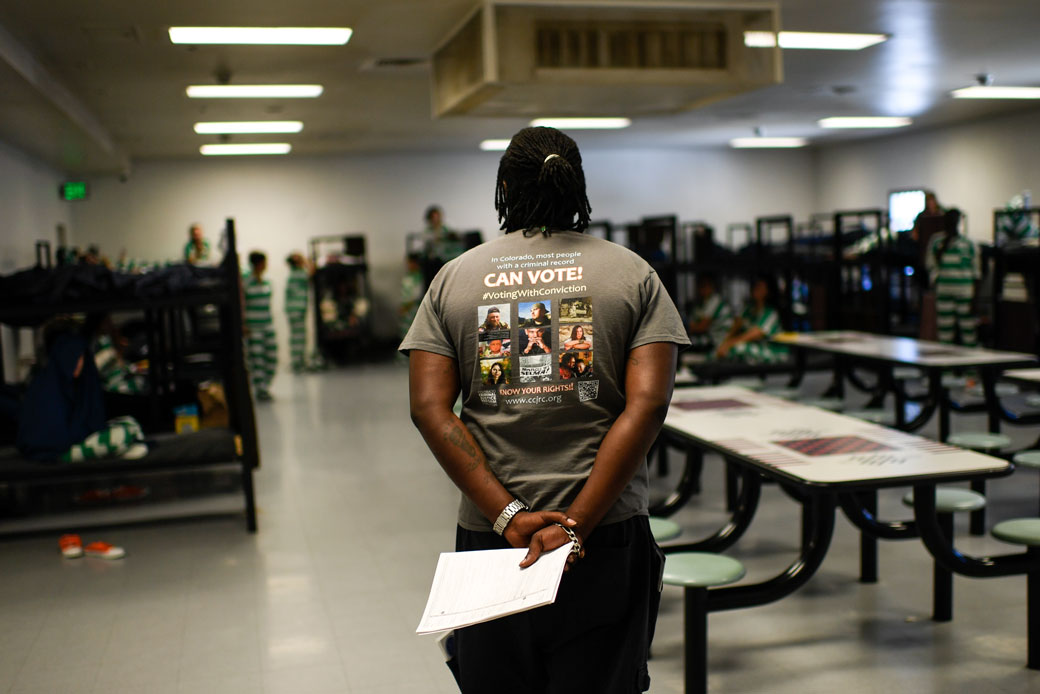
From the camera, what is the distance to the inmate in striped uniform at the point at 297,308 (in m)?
12.6

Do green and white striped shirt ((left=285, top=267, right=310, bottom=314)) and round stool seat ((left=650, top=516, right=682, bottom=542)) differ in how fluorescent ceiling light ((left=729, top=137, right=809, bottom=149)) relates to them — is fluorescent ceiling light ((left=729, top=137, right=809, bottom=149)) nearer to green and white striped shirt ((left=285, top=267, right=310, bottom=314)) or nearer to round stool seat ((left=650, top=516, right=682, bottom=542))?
green and white striped shirt ((left=285, top=267, right=310, bottom=314))

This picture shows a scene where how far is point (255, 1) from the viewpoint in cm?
552

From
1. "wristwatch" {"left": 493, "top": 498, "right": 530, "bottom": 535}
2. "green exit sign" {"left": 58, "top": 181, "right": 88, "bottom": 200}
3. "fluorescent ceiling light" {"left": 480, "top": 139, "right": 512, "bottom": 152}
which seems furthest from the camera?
"fluorescent ceiling light" {"left": 480, "top": 139, "right": 512, "bottom": 152}

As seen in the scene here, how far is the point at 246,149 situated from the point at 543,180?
12037 millimetres

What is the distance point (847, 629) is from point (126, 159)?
1184cm

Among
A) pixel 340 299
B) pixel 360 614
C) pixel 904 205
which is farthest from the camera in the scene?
pixel 904 205

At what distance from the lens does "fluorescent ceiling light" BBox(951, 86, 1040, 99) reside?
1007cm

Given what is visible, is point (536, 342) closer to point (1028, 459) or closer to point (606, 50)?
point (1028, 459)

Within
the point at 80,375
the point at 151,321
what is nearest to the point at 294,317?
the point at 151,321

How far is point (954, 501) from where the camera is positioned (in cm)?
344

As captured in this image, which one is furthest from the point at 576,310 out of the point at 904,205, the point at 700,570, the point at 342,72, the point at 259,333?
the point at 904,205

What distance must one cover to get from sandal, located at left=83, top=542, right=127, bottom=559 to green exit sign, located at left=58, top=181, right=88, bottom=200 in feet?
28.1

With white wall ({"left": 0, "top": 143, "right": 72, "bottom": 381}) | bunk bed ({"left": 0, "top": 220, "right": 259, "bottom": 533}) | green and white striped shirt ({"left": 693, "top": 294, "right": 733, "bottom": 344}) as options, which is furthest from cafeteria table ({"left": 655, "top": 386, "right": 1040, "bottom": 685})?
white wall ({"left": 0, "top": 143, "right": 72, "bottom": 381})

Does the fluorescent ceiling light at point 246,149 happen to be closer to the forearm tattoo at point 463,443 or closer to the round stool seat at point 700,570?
the round stool seat at point 700,570
